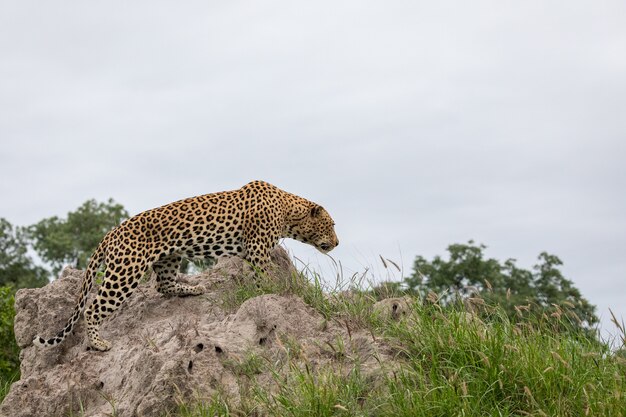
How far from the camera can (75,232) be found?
43062 mm

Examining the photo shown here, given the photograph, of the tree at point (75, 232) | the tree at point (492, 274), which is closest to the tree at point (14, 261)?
the tree at point (75, 232)

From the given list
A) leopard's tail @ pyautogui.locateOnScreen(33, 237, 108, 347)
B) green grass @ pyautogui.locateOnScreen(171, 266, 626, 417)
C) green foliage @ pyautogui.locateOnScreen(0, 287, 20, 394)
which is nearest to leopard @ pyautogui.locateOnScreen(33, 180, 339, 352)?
leopard's tail @ pyautogui.locateOnScreen(33, 237, 108, 347)

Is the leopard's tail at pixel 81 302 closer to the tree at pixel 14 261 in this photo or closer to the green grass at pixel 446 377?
the green grass at pixel 446 377

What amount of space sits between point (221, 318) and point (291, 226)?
2690 mm

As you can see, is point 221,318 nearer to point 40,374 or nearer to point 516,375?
point 40,374

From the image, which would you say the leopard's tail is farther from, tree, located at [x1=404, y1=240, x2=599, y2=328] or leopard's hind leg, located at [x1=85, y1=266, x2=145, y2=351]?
tree, located at [x1=404, y1=240, x2=599, y2=328]

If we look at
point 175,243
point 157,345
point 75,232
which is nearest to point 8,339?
point 175,243

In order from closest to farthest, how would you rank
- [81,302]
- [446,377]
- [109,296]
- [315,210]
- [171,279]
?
1. [446,377]
2. [109,296]
3. [81,302]
4. [171,279]
5. [315,210]

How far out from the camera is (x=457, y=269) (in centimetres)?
3497

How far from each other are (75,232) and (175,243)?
3103 centimetres

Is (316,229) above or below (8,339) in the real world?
above

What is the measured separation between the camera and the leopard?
13.1 metres

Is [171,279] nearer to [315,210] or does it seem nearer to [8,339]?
[315,210]

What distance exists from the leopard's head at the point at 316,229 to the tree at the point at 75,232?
1020 inches
